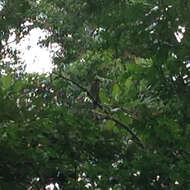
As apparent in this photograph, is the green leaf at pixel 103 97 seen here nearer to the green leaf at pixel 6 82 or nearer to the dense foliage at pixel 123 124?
the dense foliage at pixel 123 124

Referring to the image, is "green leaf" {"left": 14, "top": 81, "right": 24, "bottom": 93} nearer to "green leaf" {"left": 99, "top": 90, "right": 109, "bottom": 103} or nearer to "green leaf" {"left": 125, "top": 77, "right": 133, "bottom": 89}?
"green leaf" {"left": 99, "top": 90, "right": 109, "bottom": 103}

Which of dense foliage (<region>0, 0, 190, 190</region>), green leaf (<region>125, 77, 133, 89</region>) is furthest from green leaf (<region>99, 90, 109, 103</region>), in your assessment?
green leaf (<region>125, 77, 133, 89</region>)

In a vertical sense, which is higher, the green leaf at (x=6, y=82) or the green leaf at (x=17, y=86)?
the green leaf at (x=6, y=82)

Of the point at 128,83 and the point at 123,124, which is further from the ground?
the point at 128,83

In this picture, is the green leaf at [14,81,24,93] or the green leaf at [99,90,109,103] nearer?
the green leaf at [99,90,109,103]

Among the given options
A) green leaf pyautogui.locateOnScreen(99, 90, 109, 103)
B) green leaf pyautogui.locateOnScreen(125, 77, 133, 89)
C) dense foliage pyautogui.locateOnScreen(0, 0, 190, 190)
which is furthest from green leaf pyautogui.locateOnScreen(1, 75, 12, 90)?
green leaf pyautogui.locateOnScreen(125, 77, 133, 89)

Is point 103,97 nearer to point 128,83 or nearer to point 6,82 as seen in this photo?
point 128,83

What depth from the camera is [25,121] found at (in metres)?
3.26

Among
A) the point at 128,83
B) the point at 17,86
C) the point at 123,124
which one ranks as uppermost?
the point at 17,86

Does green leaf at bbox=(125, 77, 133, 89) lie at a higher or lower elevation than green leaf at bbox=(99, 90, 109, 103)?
higher

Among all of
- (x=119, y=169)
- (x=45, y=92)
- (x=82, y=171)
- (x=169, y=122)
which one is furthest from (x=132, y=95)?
(x=45, y=92)

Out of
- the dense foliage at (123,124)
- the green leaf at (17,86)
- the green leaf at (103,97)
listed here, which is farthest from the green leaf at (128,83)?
the green leaf at (17,86)

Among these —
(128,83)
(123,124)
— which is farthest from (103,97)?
(123,124)

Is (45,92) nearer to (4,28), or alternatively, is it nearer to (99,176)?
(4,28)
